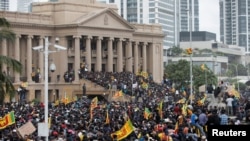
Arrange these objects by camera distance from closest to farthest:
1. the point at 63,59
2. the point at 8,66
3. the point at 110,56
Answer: the point at 8,66 → the point at 63,59 → the point at 110,56

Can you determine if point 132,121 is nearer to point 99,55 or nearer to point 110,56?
point 99,55

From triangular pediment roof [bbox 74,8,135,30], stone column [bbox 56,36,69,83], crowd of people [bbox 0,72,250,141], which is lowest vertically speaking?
crowd of people [bbox 0,72,250,141]

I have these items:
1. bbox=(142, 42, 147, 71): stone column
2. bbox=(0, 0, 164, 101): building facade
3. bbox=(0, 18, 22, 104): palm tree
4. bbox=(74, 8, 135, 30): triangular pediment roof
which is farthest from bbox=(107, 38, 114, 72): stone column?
bbox=(0, 18, 22, 104): palm tree

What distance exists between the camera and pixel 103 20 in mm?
95750

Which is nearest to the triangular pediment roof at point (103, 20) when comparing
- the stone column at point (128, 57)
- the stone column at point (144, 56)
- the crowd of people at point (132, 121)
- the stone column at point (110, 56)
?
the stone column at point (110, 56)

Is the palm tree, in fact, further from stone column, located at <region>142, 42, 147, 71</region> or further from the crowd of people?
stone column, located at <region>142, 42, 147, 71</region>

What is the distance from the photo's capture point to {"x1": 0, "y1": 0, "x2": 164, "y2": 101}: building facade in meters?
89.8

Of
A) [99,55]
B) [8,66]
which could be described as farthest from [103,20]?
[8,66]

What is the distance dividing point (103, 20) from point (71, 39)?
4.35 metres

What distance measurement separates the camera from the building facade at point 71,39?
89.8 m

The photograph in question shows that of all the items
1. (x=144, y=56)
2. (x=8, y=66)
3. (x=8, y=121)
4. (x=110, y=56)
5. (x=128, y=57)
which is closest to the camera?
(x=8, y=66)

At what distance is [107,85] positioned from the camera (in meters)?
85.3

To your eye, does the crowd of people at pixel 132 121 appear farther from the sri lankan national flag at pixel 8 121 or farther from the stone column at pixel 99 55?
the stone column at pixel 99 55

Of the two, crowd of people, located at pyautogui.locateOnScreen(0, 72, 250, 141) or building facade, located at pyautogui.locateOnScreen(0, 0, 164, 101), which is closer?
crowd of people, located at pyautogui.locateOnScreen(0, 72, 250, 141)
